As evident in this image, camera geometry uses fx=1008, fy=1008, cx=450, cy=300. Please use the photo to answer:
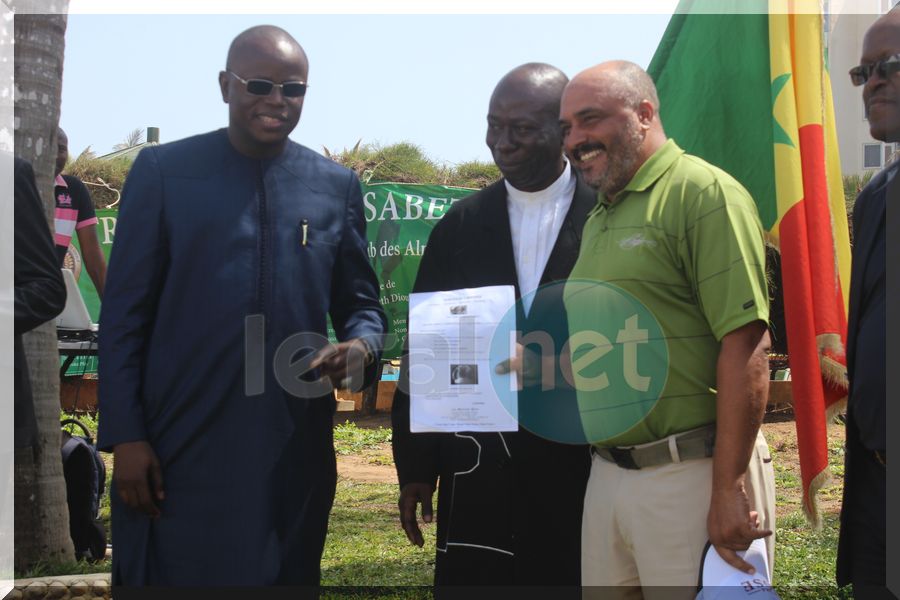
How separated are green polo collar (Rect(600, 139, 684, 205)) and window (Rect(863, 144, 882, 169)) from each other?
2178 centimetres

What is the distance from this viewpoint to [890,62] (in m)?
3.02

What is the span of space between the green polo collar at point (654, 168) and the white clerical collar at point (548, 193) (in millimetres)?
591

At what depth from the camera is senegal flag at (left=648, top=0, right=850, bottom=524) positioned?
354 cm

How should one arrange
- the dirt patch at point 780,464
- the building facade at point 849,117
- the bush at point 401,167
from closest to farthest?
the dirt patch at point 780,464
the bush at point 401,167
the building facade at point 849,117

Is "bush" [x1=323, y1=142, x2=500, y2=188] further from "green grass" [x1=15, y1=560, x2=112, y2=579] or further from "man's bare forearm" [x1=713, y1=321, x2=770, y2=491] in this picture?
"man's bare forearm" [x1=713, y1=321, x2=770, y2=491]

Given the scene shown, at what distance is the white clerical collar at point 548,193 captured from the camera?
11.5ft

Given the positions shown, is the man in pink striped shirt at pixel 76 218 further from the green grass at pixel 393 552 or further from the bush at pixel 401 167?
the bush at pixel 401 167

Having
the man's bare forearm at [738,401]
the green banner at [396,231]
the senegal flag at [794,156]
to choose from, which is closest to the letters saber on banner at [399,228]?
the green banner at [396,231]

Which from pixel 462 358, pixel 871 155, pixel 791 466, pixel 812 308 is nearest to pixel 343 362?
pixel 462 358

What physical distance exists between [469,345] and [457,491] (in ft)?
2.01

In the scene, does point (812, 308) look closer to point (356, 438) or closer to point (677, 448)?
point (677, 448)

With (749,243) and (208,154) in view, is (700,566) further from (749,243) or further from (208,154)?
(208,154)

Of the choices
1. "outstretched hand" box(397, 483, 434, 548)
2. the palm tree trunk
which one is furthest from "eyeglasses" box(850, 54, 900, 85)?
the palm tree trunk

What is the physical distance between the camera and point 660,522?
9.11 ft
